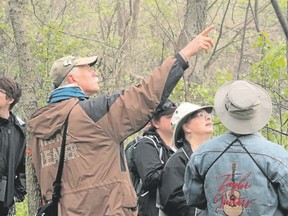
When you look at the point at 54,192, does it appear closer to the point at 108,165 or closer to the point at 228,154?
the point at 108,165

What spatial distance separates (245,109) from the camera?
10.4ft

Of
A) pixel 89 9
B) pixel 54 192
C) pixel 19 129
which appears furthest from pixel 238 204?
pixel 89 9

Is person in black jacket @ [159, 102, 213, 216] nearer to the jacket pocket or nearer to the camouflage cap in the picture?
the jacket pocket

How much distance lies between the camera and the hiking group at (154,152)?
10.2ft

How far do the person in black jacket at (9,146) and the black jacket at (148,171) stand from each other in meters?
1.32

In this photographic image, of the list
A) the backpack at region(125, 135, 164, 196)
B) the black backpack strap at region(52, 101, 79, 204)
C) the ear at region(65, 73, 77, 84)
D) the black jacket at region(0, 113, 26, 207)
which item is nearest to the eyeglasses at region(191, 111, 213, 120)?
the backpack at region(125, 135, 164, 196)

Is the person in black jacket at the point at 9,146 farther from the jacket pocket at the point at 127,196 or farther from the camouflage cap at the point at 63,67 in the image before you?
the jacket pocket at the point at 127,196

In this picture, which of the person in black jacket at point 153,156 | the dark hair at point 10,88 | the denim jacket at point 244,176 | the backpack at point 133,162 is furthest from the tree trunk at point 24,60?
the denim jacket at point 244,176

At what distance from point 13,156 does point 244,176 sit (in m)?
2.77

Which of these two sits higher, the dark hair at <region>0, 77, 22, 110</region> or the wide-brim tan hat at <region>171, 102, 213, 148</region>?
the dark hair at <region>0, 77, 22, 110</region>

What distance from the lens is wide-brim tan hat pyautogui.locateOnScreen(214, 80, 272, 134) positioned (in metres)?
3.17

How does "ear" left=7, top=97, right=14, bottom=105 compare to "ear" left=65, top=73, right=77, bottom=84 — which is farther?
"ear" left=7, top=97, right=14, bottom=105

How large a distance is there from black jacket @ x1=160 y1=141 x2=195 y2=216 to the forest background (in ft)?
3.84

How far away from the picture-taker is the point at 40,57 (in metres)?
10.8
